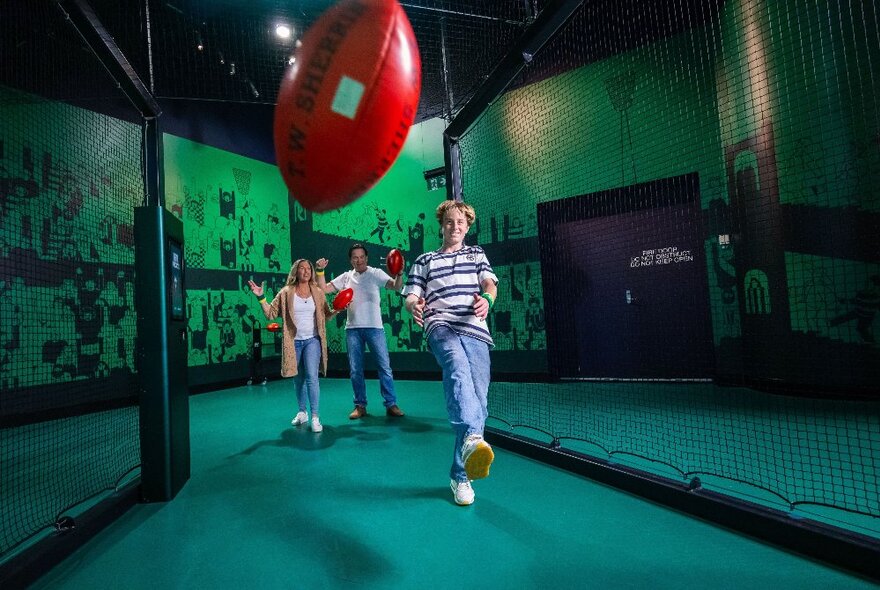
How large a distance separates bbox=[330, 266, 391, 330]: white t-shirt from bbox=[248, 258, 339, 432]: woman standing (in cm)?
26

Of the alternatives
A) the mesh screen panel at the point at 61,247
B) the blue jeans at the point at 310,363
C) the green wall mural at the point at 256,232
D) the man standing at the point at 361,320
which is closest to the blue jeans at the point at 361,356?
the man standing at the point at 361,320

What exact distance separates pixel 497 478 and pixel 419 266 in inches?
52.9

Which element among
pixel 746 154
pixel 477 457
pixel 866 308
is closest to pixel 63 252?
pixel 477 457

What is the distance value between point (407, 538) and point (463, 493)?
0.43 metres

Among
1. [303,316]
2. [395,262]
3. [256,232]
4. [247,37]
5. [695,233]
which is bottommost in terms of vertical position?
[303,316]

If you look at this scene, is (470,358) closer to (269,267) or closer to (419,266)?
(419,266)

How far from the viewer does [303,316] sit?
3955 mm

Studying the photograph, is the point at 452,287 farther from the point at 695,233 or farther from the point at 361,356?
the point at 695,233

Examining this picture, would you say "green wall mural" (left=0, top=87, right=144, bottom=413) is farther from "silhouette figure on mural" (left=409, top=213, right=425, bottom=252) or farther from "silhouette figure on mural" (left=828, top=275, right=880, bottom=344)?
"silhouette figure on mural" (left=828, top=275, right=880, bottom=344)

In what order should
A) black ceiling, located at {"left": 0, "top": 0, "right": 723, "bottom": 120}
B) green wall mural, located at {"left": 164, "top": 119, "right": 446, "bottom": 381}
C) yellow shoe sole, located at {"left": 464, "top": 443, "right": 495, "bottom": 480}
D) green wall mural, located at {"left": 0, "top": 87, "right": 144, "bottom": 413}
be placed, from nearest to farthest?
yellow shoe sole, located at {"left": 464, "top": 443, "right": 495, "bottom": 480}
black ceiling, located at {"left": 0, "top": 0, "right": 723, "bottom": 120}
green wall mural, located at {"left": 0, "top": 87, "right": 144, "bottom": 413}
green wall mural, located at {"left": 164, "top": 119, "right": 446, "bottom": 381}

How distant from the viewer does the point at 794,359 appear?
14.1 ft

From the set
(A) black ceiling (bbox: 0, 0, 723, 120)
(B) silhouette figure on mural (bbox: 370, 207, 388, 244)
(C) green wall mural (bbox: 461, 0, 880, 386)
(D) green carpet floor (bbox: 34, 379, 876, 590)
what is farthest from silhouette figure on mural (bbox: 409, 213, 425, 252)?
(D) green carpet floor (bbox: 34, 379, 876, 590)

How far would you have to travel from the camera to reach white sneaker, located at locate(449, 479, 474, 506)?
2.22 metres

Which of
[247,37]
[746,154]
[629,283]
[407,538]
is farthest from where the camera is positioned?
[629,283]
